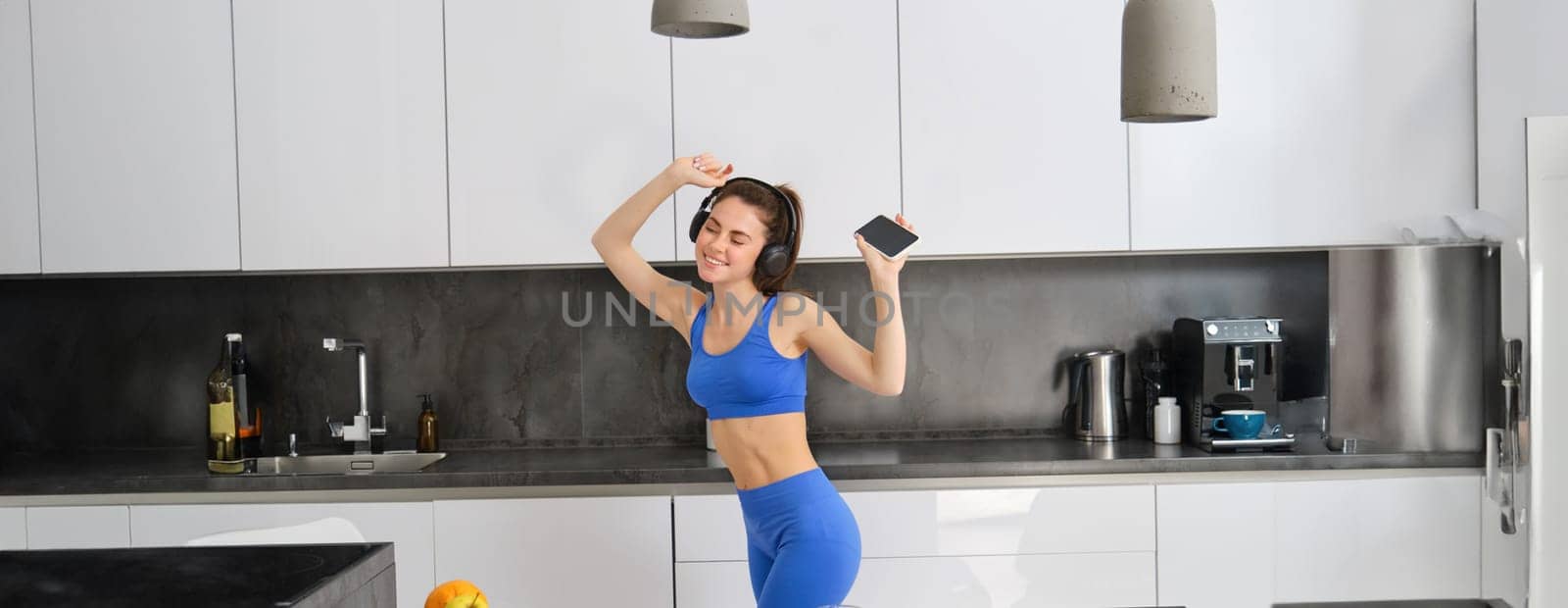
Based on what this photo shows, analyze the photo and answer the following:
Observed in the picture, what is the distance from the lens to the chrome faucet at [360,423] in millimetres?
3465

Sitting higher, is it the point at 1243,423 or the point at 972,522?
the point at 1243,423

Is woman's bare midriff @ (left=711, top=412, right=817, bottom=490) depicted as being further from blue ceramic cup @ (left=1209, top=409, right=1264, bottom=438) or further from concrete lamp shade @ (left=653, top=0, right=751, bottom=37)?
blue ceramic cup @ (left=1209, top=409, right=1264, bottom=438)

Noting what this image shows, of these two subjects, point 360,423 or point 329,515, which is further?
point 360,423

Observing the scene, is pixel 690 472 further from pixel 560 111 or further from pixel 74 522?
pixel 74 522

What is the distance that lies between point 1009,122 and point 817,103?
20.3 inches

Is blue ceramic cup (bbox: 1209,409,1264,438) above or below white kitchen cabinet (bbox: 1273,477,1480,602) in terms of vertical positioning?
above

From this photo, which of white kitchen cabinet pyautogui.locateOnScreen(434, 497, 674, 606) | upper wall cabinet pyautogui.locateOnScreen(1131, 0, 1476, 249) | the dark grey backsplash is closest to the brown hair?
white kitchen cabinet pyautogui.locateOnScreen(434, 497, 674, 606)

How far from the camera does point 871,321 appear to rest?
11.9 feet

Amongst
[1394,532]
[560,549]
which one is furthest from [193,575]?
[1394,532]

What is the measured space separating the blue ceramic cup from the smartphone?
131 cm

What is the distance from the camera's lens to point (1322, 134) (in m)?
3.18

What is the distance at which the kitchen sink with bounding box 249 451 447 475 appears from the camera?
133 inches

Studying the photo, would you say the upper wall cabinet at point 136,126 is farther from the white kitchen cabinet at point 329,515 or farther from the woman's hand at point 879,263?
the woman's hand at point 879,263

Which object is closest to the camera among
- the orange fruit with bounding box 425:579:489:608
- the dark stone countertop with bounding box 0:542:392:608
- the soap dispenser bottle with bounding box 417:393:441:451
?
the dark stone countertop with bounding box 0:542:392:608
